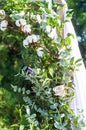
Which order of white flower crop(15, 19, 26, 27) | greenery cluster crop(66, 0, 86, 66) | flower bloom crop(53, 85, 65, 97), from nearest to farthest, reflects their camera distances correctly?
flower bloom crop(53, 85, 65, 97)
white flower crop(15, 19, 26, 27)
greenery cluster crop(66, 0, 86, 66)

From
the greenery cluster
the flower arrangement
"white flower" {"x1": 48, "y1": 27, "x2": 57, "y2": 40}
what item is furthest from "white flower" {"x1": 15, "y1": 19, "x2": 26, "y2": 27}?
the greenery cluster

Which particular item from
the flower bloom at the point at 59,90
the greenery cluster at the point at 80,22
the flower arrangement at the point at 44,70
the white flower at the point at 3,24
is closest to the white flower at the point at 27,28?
the flower arrangement at the point at 44,70

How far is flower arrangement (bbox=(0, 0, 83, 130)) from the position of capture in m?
1.82

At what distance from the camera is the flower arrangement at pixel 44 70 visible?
1822mm

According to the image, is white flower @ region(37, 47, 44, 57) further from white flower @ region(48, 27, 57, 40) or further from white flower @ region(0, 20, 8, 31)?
white flower @ region(0, 20, 8, 31)

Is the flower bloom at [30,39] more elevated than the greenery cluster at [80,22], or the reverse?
the flower bloom at [30,39]

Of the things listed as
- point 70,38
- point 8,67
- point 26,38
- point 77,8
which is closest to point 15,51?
point 8,67

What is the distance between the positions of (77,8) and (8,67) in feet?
10.4

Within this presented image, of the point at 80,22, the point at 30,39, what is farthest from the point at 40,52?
the point at 80,22

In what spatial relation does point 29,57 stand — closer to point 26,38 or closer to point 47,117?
point 26,38

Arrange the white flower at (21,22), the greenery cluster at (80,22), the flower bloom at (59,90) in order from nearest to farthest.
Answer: the flower bloom at (59,90) < the white flower at (21,22) < the greenery cluster at (80,22)

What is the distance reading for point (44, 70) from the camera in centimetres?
186

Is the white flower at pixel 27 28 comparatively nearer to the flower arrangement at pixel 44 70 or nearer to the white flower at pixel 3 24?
the flower arrangement at pixel 44 70

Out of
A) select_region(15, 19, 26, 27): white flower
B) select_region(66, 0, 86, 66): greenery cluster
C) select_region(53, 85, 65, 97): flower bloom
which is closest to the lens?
select_region(53, 85, 65, 97): flower bloom
